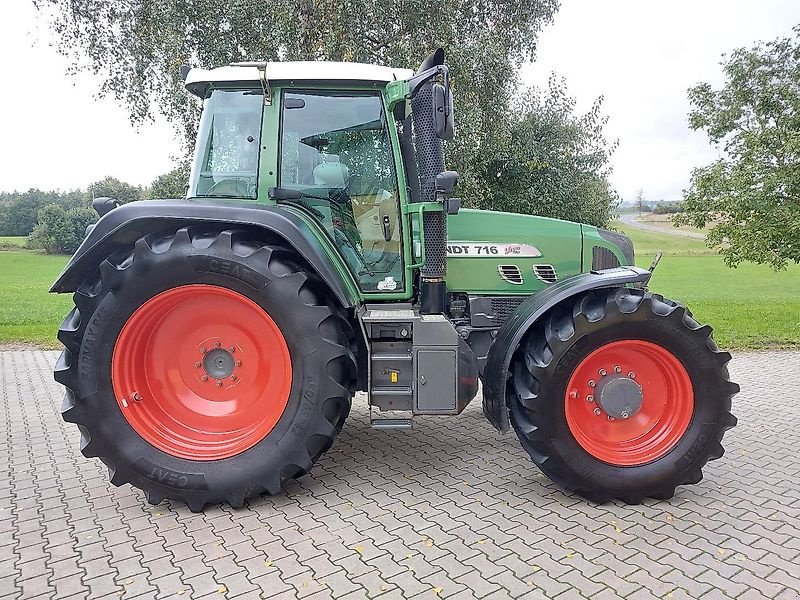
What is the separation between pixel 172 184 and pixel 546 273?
8929 millimetres

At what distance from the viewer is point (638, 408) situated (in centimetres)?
361

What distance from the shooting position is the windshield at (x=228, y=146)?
3.80 metres

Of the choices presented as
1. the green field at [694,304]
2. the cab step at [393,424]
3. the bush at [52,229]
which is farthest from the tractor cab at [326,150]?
the bush at [52,229]

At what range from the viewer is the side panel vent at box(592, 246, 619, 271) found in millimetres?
4422

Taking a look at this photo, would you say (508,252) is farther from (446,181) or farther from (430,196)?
(446,181)

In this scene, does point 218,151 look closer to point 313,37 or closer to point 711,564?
point 711,564

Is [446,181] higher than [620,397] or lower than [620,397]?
higher

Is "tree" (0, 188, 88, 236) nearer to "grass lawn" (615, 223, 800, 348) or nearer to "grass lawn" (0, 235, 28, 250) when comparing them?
"grass lawn" (0, 235, 28, 250)

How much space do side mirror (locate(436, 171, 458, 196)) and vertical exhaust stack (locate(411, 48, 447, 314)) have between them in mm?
150

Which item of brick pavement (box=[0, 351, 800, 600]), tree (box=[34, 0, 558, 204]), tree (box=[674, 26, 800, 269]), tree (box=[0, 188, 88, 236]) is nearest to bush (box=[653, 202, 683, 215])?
tree (box=[674, 26, 800, 269])

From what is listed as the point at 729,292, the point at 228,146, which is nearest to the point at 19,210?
the point at 228,146

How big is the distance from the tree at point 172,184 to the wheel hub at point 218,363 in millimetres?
7849

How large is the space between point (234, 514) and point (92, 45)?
35.5ft

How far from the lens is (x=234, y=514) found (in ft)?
11.2
